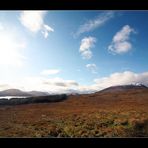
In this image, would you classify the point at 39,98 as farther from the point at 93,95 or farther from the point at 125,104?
the point at 125,104

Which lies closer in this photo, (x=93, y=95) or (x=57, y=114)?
(x=57, y=114)

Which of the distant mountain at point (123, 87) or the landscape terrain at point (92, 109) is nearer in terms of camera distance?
the landscape terrain at point (92, 109)

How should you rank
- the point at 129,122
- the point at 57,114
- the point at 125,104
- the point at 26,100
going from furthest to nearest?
the point at 26,100 → the point at 125,104 → the point at 57,114 → the point at 129,122

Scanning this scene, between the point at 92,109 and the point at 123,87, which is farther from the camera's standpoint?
the point at 123,87

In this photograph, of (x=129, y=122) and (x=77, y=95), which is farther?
(x=77, y=95)

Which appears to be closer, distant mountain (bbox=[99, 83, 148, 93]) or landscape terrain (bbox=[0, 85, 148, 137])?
landscape terrain (bbox=[0, 85, 148, 137])
